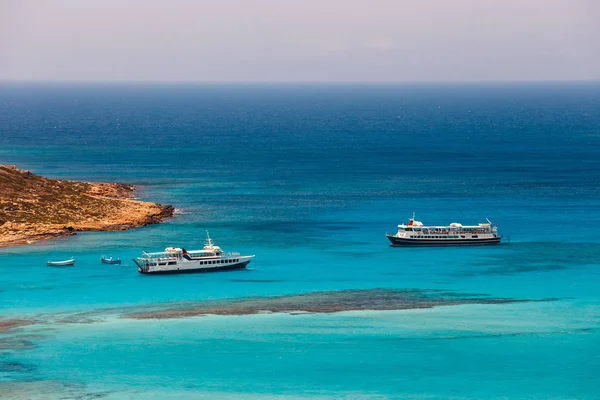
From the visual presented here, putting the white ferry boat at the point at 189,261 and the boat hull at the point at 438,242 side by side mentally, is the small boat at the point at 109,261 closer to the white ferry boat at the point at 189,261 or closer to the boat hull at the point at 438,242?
the white ferry boat at the point at 189,261

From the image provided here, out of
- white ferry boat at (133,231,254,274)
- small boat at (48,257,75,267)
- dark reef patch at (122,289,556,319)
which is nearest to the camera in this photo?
dark reef patch at (122,289,556,319)

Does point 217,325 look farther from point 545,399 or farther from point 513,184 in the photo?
point 513,184

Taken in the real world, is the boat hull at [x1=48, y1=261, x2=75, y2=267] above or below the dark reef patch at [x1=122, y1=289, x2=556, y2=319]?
above

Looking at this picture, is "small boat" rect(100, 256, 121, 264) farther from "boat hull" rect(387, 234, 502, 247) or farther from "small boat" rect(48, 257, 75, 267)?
"boat hull" rect(387, 234, 502, 247)

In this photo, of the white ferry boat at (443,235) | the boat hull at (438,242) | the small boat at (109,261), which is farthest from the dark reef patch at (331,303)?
the white ferry boat at (443,235)

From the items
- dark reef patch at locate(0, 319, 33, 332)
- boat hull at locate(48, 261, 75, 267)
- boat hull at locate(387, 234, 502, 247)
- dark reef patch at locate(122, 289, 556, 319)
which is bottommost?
dark reef patch at locate(0, 319, 33, 332)

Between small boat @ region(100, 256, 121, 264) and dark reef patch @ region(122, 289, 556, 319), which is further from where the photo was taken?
small boat @ region(100, 256, 121, 264)

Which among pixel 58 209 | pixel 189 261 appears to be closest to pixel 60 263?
pixel 189 261

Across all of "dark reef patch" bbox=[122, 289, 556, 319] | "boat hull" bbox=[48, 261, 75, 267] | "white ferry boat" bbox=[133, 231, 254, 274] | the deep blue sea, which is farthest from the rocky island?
"dark reef patch" bbox=[122, 289, 556, 319]
